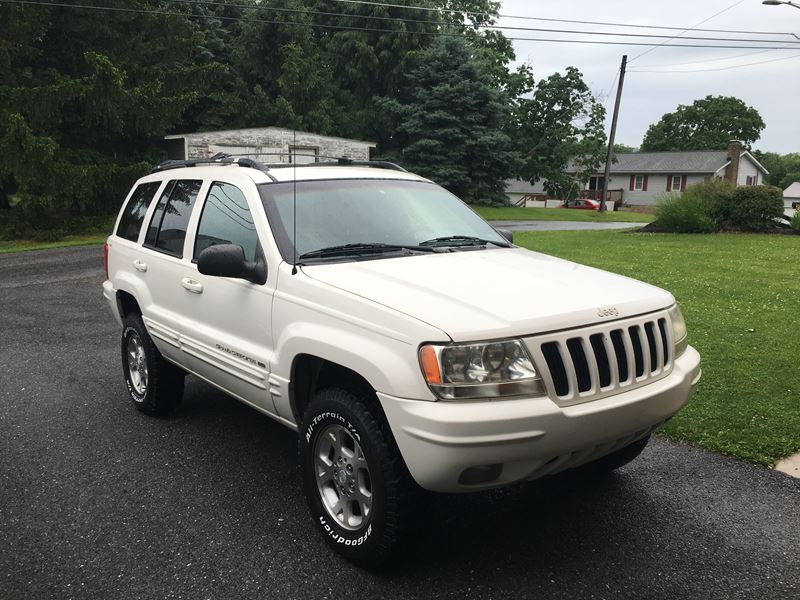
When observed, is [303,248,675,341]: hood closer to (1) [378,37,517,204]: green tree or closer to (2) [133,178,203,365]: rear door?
(2) [133,178,203,365]: rear door

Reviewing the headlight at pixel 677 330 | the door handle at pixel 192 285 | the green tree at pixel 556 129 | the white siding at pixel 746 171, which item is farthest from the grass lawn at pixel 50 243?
the white siding at pixel 746 171

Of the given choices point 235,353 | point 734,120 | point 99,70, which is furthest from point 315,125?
point 734,120

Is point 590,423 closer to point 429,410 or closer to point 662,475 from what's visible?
point 429,410

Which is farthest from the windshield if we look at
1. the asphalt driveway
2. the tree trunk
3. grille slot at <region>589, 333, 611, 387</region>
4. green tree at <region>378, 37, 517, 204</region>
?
green tree at <region>378, 37, 517, 204</region>

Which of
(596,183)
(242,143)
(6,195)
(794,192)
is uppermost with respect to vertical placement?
(242,143)

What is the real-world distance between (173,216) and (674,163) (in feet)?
202

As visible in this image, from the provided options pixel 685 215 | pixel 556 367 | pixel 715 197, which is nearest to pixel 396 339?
pixel 556 367

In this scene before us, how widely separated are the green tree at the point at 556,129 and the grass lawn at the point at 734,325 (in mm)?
31998

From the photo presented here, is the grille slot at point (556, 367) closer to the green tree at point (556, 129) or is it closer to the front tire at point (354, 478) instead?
the front tire at point (354, 478)

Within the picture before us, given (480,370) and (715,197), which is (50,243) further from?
(480,370)

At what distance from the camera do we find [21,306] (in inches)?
395

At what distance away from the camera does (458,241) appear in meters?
4.26

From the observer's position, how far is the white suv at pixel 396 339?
2791 millimetres

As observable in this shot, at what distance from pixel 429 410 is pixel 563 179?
4934 cm
